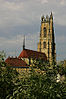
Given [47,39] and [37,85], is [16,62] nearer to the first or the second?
[47,39]

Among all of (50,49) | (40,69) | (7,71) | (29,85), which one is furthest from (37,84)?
(50,49)

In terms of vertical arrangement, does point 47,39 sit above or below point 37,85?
above

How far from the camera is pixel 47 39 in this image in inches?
4313

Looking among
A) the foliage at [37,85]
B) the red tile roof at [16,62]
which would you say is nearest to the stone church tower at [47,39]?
the red tile roof at [16,62]

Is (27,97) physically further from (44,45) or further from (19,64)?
(44,45)

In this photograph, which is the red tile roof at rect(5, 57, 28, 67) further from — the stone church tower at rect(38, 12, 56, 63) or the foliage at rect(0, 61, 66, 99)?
the foliage at rect(0, 61, 66, 99)

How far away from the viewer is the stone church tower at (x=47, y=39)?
356 feet

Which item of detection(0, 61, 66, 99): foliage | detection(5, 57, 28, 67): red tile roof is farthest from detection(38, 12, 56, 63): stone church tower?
detection(0, 61, 66, 99): foliage

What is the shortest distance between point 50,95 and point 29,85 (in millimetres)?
1117

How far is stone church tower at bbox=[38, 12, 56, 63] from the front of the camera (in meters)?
109

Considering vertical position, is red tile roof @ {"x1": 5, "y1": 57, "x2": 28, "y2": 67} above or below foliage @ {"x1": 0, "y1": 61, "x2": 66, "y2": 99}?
below

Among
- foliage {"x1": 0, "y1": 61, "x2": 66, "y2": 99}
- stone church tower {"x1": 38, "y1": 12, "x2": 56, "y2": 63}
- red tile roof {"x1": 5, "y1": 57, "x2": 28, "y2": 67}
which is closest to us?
foliage {"x1": 0, "y1": 61, "x2": 66, "y2": 99}

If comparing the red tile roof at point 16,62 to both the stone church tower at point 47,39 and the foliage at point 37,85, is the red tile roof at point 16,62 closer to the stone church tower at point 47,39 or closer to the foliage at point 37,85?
the stone church tower at point 47,39

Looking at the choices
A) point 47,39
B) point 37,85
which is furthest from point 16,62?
point 37,85
